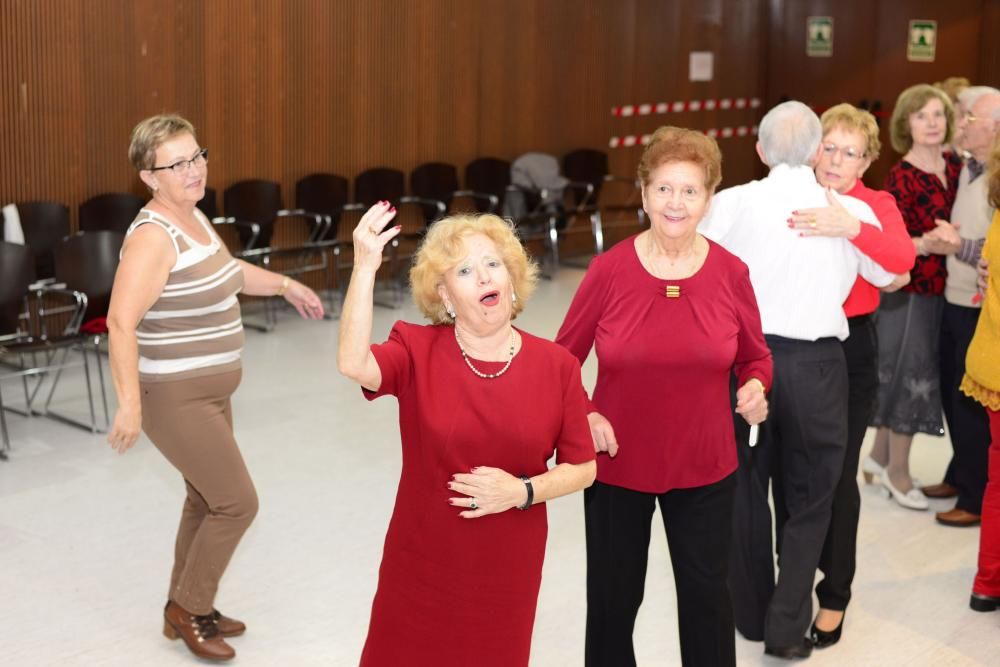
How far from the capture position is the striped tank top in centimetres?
374

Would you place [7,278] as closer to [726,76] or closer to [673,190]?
[673,190]

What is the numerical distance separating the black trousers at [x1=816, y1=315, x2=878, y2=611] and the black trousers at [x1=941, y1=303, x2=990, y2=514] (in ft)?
4.50

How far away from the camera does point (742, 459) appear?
13.1 feet

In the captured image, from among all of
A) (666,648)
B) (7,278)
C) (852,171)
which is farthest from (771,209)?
(7,278)

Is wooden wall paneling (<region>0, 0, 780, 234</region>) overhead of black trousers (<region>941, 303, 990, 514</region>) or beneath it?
overhead

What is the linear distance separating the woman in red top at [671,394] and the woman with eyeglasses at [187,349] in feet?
3.97

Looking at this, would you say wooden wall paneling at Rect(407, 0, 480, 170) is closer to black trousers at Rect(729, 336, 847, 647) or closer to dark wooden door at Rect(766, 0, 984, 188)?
dark wooden door at Rect(766, 0, 984, 188)

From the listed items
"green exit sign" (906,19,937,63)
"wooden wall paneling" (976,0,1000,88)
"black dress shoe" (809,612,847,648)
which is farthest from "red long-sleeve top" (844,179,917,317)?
"green exit sign" (906,19,937,63)

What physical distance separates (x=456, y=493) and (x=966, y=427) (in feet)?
11.4

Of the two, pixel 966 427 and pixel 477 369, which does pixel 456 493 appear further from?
pixel 966 427

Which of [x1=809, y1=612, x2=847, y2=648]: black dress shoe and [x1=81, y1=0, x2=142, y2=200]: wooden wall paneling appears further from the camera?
[x1=81, y1=0, x2=142, y2=200]: wooden wall paneling

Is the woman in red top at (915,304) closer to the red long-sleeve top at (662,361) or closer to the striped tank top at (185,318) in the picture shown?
the red long-sleeve top at (662,361)

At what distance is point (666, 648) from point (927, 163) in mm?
2462

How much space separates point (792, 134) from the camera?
11.8 ft
